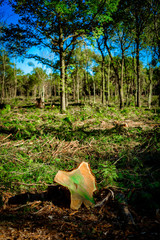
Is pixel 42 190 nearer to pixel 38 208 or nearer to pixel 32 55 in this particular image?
pixel 38 208

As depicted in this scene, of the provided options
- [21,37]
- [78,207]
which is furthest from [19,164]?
[21,37]

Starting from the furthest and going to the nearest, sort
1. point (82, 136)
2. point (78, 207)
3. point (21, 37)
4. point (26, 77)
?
point (26, 77) < point (21, 37) < point (82, 136) < point (78, 207)

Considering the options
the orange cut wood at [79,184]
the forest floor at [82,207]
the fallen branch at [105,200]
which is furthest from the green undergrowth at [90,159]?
the orange cut wood at [79,184]

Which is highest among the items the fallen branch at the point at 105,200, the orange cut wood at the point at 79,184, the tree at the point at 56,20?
the tree at the point at 56,20

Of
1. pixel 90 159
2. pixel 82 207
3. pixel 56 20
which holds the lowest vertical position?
pixel 82 207

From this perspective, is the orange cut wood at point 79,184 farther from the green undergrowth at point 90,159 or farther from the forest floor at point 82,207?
the green undergrowth at point 90,159

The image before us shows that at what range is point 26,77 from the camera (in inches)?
1766

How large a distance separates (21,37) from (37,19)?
187 cm

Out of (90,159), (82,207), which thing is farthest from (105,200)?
(90,159)

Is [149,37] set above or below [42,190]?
above

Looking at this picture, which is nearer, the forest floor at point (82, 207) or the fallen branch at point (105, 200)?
the forest floor at point (82, 207)

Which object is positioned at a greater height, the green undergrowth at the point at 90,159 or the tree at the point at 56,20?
the tree at the point at 56,20

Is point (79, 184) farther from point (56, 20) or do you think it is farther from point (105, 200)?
point (56, 20)

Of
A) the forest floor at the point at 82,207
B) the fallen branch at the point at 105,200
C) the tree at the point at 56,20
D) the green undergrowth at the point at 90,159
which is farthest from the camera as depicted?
the tree at the point at 56,20
